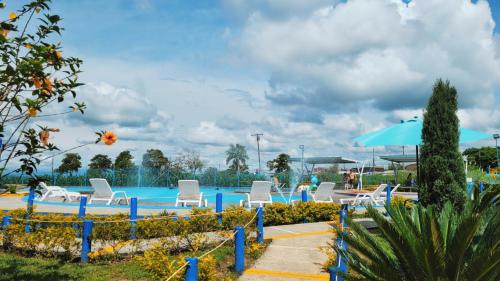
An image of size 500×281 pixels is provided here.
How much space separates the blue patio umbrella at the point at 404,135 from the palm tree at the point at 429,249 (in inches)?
259

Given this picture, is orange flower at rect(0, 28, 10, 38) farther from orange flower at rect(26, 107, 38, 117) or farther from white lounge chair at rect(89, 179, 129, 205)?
white lounge chair at rect(89, 179, 129, 205)

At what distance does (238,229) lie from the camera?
5.83 meters

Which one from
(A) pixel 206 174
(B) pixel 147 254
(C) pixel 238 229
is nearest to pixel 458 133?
(C) pixel 238 229

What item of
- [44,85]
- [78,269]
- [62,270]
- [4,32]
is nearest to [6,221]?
[62,270]

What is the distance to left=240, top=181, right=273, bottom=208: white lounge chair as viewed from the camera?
12843mm

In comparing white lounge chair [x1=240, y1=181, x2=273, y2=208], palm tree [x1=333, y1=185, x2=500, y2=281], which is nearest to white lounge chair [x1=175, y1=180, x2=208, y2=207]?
white lounge chair [x1=240, y1=181, x2=273, y2=208]

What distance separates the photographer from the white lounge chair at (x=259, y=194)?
42.1 ft

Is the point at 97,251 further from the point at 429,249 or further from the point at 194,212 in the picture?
the point at 429,249

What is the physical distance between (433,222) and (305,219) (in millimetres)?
8546

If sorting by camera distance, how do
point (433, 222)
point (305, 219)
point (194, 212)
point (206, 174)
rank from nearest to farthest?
point (433, 222) → point (194, 212) → point (305, 219) → point (206, 174)

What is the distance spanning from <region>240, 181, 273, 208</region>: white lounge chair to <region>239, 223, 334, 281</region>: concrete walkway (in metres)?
3.19

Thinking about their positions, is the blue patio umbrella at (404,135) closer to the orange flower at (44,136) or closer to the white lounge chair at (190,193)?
the white lounge chair at (190,193)

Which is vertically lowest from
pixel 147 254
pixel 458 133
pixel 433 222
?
pixel 147 254

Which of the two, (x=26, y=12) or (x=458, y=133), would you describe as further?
(x=458, y=133)
